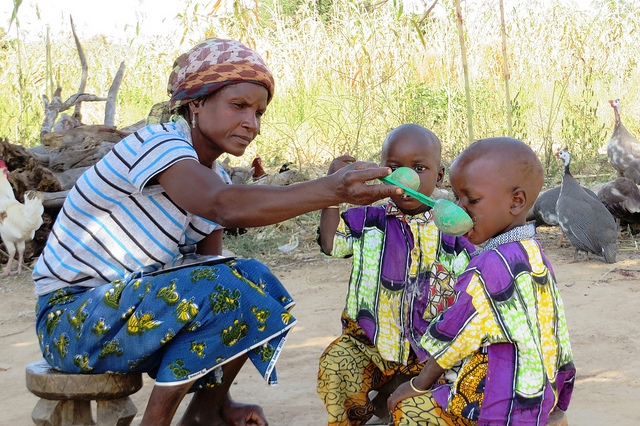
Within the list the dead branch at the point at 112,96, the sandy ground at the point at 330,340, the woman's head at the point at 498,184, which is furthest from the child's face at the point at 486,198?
the dead branch at the point at 112,96

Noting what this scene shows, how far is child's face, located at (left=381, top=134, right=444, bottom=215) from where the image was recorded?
94.9 inches

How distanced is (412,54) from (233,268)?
6.49 meters

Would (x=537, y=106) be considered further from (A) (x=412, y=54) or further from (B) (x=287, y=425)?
(B) (x=287, y=425)

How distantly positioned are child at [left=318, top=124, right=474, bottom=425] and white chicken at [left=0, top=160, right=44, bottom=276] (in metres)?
3.69

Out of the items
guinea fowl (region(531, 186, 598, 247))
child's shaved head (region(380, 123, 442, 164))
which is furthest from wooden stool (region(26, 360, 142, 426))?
guinea fowl (region(531, 186, 598, 247))

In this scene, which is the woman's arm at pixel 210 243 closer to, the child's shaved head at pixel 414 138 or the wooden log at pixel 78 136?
the child's shaved head at pixel 414 138

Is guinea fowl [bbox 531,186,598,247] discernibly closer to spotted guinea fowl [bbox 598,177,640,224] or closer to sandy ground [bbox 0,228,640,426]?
sandy ground [bbox 0,228,640,426]

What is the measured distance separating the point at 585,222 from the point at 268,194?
3.55m

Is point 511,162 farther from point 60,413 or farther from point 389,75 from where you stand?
point 389,75

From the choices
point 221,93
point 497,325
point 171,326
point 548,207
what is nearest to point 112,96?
point 548,207

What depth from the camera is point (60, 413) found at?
221 cm

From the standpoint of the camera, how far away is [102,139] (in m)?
6.33

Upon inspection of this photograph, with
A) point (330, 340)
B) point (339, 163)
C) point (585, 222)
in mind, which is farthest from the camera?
point (585, 222)

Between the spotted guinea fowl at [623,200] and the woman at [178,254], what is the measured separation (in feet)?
13.3
